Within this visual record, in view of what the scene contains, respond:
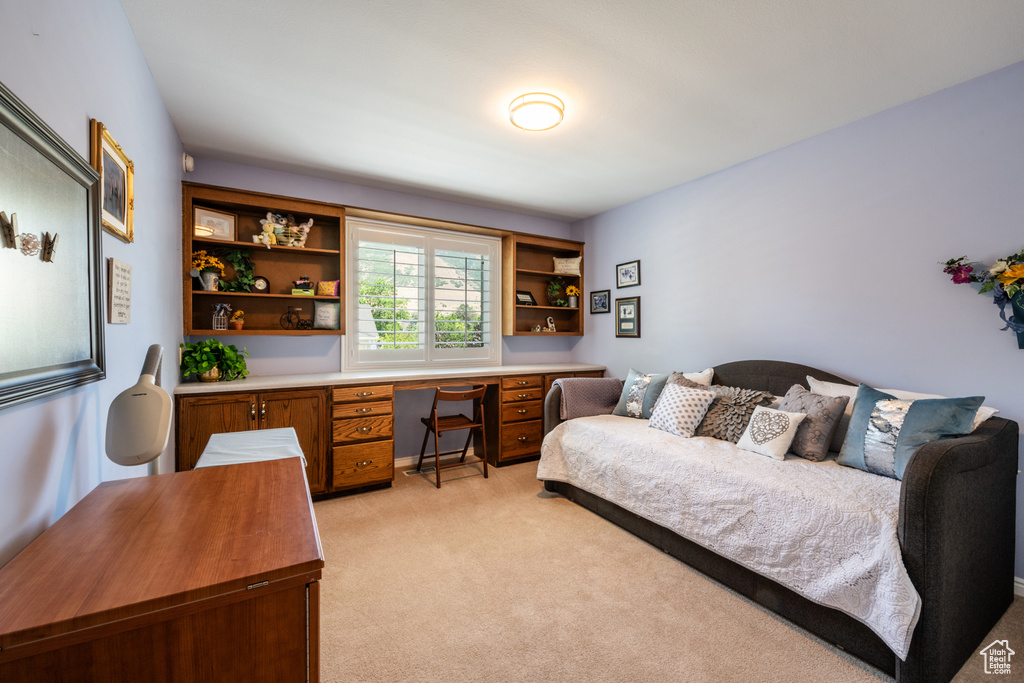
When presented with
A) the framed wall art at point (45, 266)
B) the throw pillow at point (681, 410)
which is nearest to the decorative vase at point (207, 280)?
the framed wall art at point (45, 266)

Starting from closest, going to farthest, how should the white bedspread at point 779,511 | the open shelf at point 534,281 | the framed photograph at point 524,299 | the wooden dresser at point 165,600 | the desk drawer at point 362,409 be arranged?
the wooden dresser at point 165,600
the white bedspread at point 779,511
the desk drawer at point 362,409
the open shelf at point 534,281
the framed photograph at point 524,299

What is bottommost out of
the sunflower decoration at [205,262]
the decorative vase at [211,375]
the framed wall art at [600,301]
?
the decorative vase at [211,375]

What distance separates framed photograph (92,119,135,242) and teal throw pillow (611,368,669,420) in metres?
3.05

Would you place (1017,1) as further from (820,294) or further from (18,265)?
(18,265)

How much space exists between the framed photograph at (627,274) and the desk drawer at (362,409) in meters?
2.44

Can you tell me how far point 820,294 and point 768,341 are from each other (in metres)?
0.45

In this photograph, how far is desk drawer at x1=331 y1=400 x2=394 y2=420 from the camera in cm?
313

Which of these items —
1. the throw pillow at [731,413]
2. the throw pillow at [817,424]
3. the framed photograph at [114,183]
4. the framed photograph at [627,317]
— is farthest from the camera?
the framed photograph at [627,317]

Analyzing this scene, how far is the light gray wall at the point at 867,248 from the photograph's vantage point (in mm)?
2123

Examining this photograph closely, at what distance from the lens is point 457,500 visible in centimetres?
313

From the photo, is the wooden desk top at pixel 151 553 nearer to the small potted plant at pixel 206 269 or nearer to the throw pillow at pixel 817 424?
the small potted plant at pixel 206 269

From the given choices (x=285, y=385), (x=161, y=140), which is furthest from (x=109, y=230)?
(x=285, y=385)

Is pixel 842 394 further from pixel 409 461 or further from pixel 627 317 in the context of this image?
pixel 409 461

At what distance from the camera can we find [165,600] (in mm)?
731
